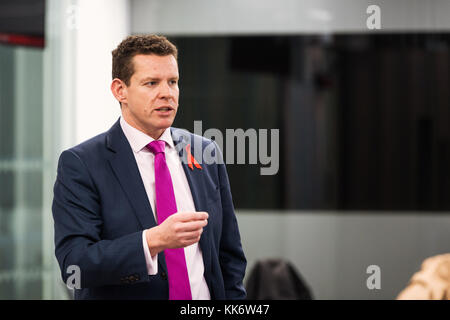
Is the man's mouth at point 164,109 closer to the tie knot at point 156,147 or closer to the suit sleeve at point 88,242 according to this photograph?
the tie knot at point 156,147

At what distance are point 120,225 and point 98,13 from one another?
0.67 m

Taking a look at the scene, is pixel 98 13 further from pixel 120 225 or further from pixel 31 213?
pixel 31 213

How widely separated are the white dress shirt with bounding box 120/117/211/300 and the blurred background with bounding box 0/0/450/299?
0.57 metres

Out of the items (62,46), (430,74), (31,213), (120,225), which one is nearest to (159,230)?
(120,225)

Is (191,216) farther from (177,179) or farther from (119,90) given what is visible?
(119,90)

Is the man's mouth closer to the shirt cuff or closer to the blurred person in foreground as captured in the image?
the shirt cuff

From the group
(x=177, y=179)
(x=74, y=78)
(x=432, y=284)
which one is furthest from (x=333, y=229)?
(x=177, y=179)

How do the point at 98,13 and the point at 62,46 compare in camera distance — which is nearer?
the point at 98,13

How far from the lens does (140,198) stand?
3.47ft

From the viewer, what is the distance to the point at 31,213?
261 cm

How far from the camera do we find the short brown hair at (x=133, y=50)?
3.42 ft

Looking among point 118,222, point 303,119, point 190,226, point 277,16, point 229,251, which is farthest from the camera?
point 303,119

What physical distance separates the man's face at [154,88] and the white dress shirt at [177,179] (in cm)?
6

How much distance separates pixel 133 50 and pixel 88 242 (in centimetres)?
37
